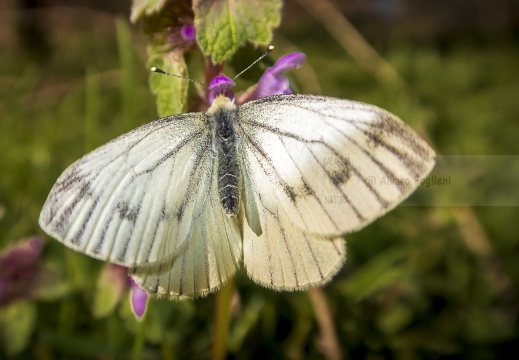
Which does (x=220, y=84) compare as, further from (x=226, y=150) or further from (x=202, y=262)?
(x=202, y=262)

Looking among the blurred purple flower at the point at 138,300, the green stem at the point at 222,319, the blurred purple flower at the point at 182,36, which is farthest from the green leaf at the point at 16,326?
the blurred purple flower at the point at 182,36

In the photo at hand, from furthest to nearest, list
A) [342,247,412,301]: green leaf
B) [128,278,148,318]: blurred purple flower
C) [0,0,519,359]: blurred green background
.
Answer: [342,247,412,301]: green leaf < [0,0,519,359]: blurred green background < [128,278,148,318]: blurred purple flower

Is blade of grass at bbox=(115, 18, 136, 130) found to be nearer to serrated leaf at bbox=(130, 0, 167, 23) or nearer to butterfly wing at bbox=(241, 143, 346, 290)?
serrated leaf at bbox=(130, 0, 167, 23)

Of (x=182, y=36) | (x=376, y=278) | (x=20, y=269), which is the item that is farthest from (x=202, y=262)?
(x=376, y=278)

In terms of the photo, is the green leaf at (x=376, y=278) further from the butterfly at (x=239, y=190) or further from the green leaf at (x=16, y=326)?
the green leaf at (x=16, y=326)

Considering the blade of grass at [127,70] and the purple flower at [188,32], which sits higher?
the purple flower at [188,32]

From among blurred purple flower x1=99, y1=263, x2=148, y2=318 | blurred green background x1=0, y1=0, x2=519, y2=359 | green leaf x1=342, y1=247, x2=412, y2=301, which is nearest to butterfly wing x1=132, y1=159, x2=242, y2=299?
blurred green background x1=0, y1=0, x2=519, y2=359

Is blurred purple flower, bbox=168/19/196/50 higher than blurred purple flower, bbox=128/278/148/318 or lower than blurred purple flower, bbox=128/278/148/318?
higher
